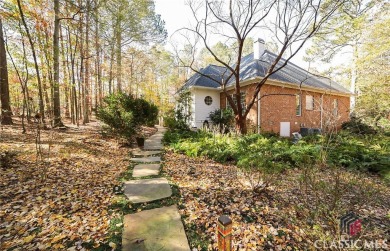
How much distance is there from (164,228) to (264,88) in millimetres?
10270

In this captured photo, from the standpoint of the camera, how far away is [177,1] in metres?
7.09

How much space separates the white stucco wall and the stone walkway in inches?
335

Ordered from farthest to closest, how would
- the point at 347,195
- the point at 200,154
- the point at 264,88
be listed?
1. the point at 264,88
2. the point at 200,154
3. the point at 347,195

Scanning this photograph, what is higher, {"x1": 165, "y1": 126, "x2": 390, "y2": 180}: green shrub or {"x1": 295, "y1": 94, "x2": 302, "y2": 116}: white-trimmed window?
{"x1": 295, "y1": 94, "x2": 302, "y2": 116}: white-trimmed window

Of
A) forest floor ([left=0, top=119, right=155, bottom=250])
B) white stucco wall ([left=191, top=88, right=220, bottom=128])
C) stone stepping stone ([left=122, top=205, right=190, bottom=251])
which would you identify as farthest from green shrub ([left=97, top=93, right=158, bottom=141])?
white stucco wall ([left=191, top=88, right=220, bottom=128])

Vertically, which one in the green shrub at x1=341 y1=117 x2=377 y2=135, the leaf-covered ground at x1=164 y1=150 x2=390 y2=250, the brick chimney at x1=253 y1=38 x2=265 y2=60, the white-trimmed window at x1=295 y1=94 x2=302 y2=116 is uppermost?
the brick chimney at x1=253 y1=38 x2=265 y2=60

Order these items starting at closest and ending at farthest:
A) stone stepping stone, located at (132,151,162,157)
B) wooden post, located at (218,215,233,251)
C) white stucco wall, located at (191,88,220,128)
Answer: wooden post, located at (218,215,233,251), stone stepping stone, located at (132,151,162,157), white stucco wall, located at (191,88,220,128)

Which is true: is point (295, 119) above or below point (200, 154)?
above

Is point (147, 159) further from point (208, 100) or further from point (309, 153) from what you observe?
point (208, 100)

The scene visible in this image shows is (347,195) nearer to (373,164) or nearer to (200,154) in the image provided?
(373,164)

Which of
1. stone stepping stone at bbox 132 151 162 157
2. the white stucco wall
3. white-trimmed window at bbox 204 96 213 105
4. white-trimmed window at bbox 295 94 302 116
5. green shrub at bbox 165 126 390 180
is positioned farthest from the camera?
white-trimmed window at bbox 204 96 213 105

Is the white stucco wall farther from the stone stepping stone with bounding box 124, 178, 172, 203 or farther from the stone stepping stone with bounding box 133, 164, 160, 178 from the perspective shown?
the stone stepping stone with bounding box 124, 178, 172, 203

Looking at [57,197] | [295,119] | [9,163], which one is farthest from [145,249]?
[295,119]

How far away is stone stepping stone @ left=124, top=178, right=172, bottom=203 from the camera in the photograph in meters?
2.88
